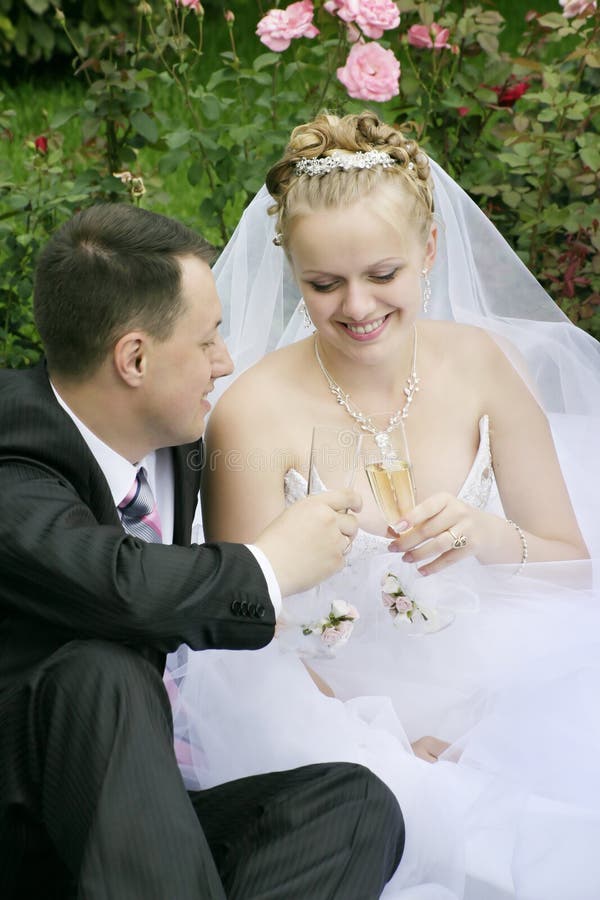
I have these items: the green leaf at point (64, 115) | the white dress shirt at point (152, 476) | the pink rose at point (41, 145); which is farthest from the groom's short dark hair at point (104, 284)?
the pink rose at point (41, 145)

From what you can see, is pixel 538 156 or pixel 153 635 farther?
pixel 538 156

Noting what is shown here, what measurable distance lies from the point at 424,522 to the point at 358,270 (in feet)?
2.44

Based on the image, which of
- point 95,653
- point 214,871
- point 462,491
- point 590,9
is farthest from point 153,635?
point 590,9

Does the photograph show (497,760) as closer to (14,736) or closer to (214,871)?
(214,871)

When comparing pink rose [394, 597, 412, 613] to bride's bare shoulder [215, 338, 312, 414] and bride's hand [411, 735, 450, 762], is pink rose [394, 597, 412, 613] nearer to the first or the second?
bride's hand [411, 735, 450, 762]

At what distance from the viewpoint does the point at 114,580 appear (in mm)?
2500

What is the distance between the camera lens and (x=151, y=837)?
2.25 metres

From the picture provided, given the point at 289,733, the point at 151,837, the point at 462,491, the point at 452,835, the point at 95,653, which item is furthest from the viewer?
the point at 462,491

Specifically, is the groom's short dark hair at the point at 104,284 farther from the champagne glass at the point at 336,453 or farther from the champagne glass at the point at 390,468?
the champagne glass at the point at 390,468

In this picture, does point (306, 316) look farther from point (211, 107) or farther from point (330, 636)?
point (211, 107)

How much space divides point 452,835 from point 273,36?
10.0 ft

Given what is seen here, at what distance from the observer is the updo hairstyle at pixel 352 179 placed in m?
3.32

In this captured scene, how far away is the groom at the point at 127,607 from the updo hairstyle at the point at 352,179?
0.47 meters

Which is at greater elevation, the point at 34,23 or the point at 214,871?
the point at 34,23
